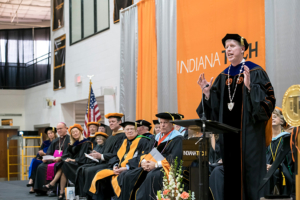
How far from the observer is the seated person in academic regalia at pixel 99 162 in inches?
254

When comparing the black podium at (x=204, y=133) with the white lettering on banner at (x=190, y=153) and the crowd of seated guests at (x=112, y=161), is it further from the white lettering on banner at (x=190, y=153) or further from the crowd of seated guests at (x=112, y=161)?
the crowd of seated guests at (x=112, y=161)

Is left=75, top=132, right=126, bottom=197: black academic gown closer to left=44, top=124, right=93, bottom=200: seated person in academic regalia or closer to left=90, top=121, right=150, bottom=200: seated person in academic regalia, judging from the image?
left=90, top=121, right=150, bottom=200: seated person in academic regalia

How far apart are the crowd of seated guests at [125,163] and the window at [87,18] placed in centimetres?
350

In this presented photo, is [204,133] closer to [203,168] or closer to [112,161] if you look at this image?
[203,168]

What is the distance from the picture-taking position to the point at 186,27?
721 cm

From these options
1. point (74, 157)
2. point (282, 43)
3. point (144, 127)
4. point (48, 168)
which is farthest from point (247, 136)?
point (48, 168)

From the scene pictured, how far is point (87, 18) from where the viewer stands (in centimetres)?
1120

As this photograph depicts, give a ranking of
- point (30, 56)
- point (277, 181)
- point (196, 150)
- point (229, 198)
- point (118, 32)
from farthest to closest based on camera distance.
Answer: point (30, 56) < point (118, 32) < point (277, 181) < point (196, 150) < point (229, 198)

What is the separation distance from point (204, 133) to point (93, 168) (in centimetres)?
403

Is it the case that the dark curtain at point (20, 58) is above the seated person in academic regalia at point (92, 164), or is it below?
above

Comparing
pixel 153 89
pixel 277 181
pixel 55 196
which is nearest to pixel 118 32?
pixel 153 89

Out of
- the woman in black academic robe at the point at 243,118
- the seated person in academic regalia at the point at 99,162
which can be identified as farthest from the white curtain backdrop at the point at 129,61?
the woman in black academic robe at the point at 243,118

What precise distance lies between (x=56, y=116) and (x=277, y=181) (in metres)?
10.5

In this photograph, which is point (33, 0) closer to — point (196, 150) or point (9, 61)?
point (9, 61)
